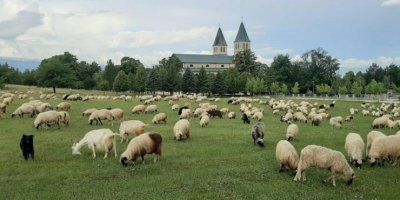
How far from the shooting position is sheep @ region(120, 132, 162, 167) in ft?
58.6

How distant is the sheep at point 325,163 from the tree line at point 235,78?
9525 centimetres

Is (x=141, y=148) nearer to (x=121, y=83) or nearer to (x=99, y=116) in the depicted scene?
(x=99, y=116)

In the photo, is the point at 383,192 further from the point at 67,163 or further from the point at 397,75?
the point at 397,75

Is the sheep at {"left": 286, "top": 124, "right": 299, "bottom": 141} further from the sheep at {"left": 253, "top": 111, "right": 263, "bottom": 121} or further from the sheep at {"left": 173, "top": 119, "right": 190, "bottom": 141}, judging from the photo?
the sheep at {"left": 253, "top": 111, "right": 263, "bottom": 121}

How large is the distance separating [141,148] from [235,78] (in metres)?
110

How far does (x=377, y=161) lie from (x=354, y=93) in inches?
3671

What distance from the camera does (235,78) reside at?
416 ft

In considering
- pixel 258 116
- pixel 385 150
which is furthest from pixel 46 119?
pixel 385 150

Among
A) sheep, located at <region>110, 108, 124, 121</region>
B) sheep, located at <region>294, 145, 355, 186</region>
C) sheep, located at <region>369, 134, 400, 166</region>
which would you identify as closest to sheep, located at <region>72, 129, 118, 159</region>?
sheep, located at <region>294, 145, 355, 186</region>

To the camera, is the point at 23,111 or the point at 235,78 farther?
the point at 235,78

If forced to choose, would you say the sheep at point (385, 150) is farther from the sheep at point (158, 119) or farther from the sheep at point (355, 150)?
the sheep at point (158, 119)

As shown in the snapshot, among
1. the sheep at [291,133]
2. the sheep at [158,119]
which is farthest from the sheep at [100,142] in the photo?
the sheep at [158,119]

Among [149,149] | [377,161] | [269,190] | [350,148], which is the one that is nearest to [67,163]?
[149,149]

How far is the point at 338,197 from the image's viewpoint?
13789mm
